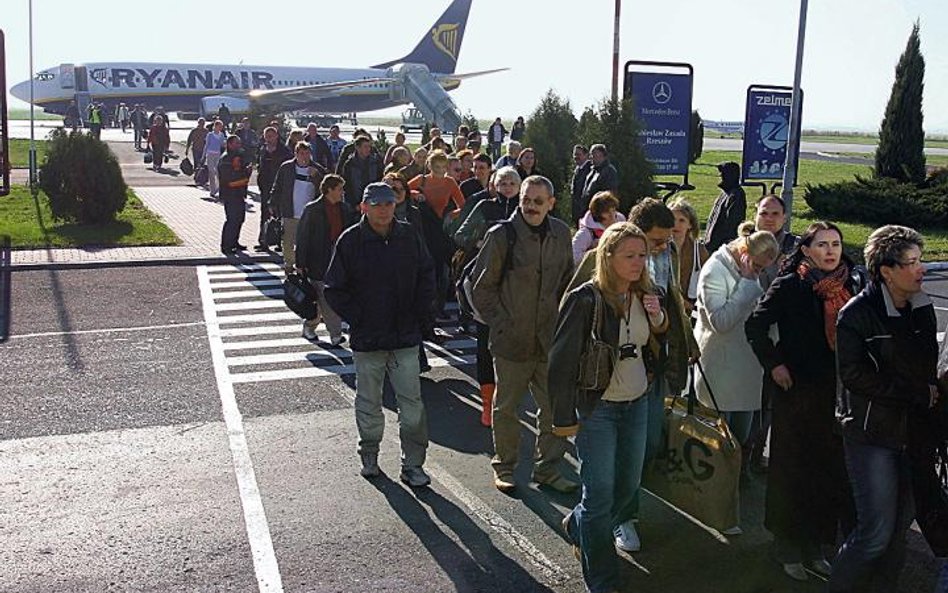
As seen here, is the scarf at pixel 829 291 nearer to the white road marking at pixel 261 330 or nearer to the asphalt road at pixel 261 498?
the asphalt road at pixel 261 498

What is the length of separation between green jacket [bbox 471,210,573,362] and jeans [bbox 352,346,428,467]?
62cm

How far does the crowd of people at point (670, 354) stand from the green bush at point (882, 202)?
594 inches

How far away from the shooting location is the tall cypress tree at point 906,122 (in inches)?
936

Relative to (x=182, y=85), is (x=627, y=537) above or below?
below

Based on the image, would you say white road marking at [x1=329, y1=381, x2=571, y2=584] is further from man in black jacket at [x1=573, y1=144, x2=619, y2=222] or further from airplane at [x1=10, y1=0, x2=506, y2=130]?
airplane at [x1=10, y1=0, x2=506, y2=130]

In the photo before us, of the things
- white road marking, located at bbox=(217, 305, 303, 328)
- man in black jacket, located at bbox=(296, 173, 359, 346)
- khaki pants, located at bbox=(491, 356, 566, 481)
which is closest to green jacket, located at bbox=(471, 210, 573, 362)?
khaki pants, located at bbox=(491, 356, 566, 481)

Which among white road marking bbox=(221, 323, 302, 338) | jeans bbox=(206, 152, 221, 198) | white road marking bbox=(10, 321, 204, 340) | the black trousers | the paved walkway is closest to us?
white road marking bbox=(10, 321, 204, 340)

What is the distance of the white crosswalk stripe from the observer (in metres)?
9.17

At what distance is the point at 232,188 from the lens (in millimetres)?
15320

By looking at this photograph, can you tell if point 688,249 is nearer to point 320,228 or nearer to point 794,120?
point 320,228

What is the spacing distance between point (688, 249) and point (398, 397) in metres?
2.33

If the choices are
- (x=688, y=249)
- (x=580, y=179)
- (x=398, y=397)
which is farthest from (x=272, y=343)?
(x=580, y=179)

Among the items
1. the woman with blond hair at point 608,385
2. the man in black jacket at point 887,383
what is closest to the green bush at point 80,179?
the woman with blond hair at point 608,385

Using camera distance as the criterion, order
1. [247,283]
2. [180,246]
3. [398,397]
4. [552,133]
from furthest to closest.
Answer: [552,133], [180,246], [247,283], [398,397]
